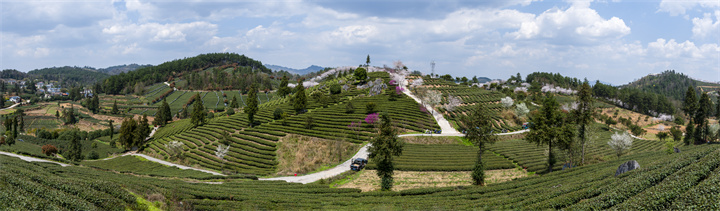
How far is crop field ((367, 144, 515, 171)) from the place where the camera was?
44031 millimetres

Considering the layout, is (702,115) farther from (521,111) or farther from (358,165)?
(358,165)

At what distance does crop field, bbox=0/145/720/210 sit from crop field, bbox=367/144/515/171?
11.7m

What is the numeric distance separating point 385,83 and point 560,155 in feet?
189

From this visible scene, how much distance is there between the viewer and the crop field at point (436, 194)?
48.1 feet

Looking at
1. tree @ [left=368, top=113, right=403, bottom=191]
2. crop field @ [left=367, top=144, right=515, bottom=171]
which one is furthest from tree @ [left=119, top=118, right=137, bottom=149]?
tree @ [left=368, top=113, right=403, bottom=191]

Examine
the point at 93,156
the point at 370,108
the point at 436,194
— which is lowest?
the point at 93,156

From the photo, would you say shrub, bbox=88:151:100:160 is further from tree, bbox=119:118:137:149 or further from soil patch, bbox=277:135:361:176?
soil patch, bbox=277:135:361:176

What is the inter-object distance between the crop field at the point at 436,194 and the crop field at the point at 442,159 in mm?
11706

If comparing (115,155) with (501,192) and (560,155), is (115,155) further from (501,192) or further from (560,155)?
(560,155)

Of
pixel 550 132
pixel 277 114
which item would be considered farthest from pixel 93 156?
pixel 550 132

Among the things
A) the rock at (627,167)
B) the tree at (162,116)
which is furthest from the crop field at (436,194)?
the tree at (162,116)

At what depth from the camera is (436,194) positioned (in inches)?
1155

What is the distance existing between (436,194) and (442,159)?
19543mm

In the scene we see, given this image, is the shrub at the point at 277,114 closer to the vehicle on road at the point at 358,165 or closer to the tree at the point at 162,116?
the vehicle on road at the point at 358,165
